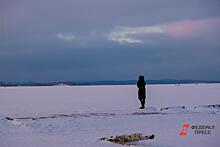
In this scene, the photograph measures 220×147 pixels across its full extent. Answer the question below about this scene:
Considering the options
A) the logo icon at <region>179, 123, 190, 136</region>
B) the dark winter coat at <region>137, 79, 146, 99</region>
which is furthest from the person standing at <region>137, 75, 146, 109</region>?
the logo icon at <region>179, 123, 190, 136</region>

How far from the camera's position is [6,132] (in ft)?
39.7

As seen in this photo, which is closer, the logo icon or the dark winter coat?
the logo icon

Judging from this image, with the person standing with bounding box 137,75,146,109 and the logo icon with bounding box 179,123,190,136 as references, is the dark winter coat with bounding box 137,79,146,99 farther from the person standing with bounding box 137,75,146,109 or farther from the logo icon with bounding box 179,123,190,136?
the logo icon with bounding box 179,123,190,136

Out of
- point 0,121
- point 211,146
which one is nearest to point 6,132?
point 0,121

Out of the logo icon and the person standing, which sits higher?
the person standing

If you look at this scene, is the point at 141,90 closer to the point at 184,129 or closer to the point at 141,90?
the point at 141,90

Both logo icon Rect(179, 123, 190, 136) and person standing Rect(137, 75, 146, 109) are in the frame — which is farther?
person standing Rect(137, 75, 146, 109)

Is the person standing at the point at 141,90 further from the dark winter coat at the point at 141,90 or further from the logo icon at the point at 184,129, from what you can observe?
the logo icon at the point at 184,129

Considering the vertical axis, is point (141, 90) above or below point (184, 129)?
above

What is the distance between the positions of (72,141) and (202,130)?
3972mm

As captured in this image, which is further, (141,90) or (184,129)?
(141,90)

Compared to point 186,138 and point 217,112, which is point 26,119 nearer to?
point 186,138

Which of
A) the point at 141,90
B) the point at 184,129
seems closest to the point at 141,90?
the point at 141,90

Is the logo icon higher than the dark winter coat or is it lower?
lower
